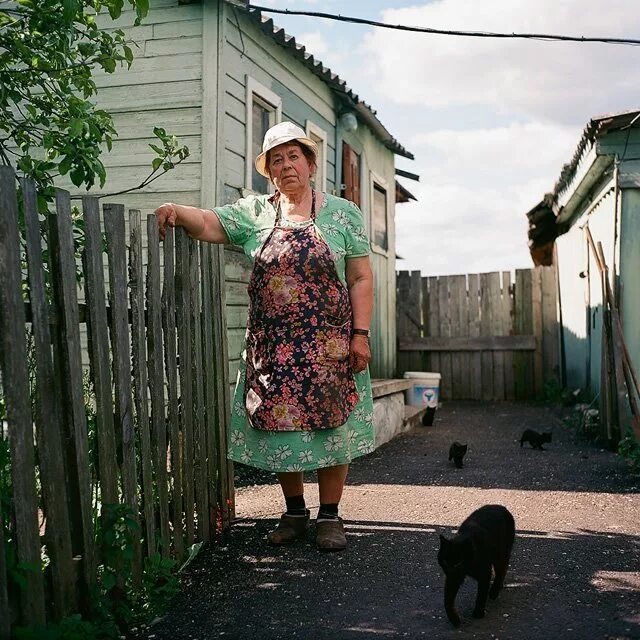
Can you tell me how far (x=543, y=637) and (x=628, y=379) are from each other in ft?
14.5

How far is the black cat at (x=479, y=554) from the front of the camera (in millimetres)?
2652

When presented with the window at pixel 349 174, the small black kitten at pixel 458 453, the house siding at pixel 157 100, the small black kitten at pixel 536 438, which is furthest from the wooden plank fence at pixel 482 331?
the house siding at pixel 157 100

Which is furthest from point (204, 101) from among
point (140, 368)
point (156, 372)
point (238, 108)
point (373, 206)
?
point (373, 206)

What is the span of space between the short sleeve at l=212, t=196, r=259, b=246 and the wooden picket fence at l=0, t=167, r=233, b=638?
0.71 feet

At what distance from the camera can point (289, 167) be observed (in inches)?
144

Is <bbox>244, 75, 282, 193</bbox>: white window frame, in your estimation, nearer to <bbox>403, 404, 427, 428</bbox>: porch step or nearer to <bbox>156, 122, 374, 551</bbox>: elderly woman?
<bbox>156, 122, 374, 551</bbox>: elderly woman

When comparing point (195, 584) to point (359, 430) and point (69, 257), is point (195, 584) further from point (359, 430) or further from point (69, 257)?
point (69, 257)

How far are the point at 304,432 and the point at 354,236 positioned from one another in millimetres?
1061

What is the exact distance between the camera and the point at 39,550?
2.35 metres

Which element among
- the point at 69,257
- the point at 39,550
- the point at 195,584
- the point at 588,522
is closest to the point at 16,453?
the point at 39,550

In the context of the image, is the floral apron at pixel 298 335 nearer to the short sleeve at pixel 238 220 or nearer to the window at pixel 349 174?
the short sleeve at pixel 238 220

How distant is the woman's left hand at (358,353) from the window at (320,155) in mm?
4749

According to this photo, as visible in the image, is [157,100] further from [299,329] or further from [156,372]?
[156,372]

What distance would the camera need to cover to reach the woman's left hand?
3697 millimetres
